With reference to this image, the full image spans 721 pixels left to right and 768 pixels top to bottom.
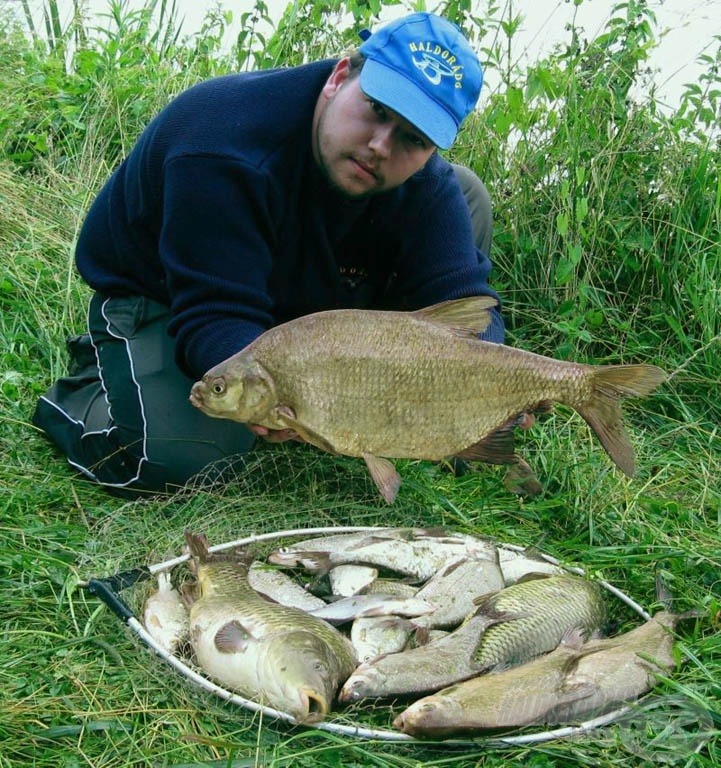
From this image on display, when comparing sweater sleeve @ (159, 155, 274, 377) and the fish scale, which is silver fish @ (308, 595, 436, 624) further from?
sweater sleeve @ (159, 155, 274, 377)

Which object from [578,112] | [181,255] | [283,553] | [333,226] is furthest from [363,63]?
[578,112]

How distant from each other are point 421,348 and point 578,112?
204cm

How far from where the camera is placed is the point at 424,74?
8.63 feet

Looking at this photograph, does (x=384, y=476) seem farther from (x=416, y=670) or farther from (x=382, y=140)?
(x=382, y=140)

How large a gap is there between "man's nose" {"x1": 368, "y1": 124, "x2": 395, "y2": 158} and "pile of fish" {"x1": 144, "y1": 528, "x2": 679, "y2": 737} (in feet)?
3.22

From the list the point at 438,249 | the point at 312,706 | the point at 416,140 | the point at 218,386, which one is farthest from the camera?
the point at 438,249

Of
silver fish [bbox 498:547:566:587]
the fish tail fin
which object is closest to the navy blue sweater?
the fish tail fin

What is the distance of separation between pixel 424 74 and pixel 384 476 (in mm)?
1009

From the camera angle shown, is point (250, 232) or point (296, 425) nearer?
point (296, 425)

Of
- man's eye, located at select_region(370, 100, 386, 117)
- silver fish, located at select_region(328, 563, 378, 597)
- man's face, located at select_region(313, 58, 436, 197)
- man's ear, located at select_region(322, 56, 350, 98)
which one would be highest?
man's ear, located at select_region(322, 56, 350, 98)

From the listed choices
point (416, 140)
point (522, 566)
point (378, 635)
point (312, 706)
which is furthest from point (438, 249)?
point (312, 706)

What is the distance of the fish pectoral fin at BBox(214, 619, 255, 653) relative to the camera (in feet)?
6.86

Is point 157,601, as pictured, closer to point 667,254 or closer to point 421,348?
point 421,348

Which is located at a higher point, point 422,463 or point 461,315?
point 461,315
